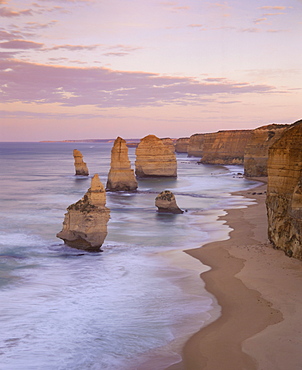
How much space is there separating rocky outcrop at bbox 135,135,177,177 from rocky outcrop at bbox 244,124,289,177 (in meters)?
13.5

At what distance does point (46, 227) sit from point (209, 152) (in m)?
100

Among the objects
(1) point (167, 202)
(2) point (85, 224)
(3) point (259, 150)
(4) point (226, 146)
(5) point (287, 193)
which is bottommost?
(1) point (167, 202)

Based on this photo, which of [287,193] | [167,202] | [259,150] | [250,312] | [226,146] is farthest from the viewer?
[226,146]

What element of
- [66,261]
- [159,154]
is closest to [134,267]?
[66,261]

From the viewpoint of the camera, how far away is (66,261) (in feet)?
75.3

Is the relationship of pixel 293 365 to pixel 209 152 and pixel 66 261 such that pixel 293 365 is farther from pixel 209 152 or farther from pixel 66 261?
pixel 209 152

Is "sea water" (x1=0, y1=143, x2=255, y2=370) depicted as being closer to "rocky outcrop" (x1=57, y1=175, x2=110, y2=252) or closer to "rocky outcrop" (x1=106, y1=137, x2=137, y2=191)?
"rocky outcrop" (x1=57, y1=175, x2=110, y2=252)

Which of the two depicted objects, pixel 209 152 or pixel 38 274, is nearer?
pixel 38 274

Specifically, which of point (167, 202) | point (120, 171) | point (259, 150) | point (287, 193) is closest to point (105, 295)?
point (287, 193)

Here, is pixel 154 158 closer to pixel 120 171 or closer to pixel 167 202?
pixel 120 171

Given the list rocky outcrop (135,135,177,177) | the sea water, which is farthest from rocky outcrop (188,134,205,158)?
the sea water

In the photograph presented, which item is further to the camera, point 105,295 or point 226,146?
point 226,146

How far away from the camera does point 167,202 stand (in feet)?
130

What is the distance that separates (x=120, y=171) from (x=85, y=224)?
110 feet
